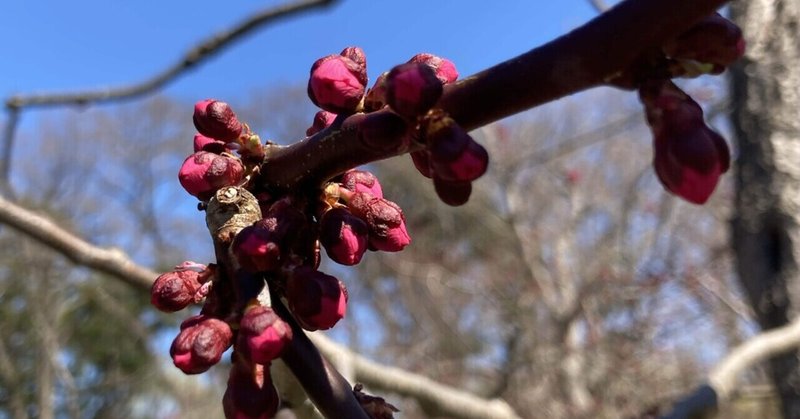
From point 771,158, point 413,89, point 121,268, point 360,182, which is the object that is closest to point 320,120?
point 360,182

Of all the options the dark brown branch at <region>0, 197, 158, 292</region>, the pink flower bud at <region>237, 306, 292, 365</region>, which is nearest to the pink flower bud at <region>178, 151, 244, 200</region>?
the pink flower bud at <region>237, 306, 292, 365</region>

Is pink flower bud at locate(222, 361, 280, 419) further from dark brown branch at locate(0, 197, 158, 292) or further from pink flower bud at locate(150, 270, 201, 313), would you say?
dark brown branch at locate(0, 197, 158, 292)

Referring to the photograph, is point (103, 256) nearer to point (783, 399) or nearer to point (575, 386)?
point (783, 399)

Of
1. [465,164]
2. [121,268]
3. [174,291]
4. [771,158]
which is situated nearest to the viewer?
[465,164]

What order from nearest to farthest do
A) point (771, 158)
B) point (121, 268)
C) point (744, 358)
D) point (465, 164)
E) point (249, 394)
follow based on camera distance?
1. point (465, 164)
2. point (249, 394)
3. point (121, 268)
4. point (744, 358)
5. point (771, 158)

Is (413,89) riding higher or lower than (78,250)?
higher

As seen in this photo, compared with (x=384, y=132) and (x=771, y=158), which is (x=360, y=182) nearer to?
(x=384, y=132)

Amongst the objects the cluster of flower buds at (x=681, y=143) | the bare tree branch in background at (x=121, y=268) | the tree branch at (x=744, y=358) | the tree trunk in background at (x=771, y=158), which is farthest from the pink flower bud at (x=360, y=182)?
the tree trunk in background at (x=771, y=158)

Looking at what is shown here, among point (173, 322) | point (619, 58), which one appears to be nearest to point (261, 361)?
point (619, 58)
